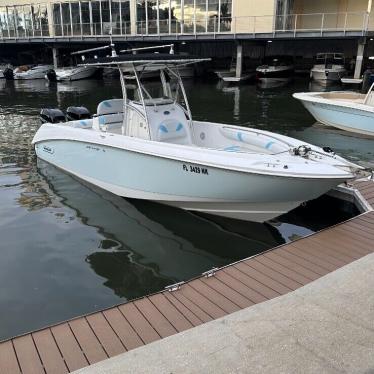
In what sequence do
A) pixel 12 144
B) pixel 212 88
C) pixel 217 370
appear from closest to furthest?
pixel 217 370, pixel 12 144, pixel 212 88

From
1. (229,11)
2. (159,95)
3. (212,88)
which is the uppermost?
(229,11)

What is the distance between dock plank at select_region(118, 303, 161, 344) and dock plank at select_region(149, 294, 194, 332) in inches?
8.5

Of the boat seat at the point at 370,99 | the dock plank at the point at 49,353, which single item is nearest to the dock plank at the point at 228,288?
the dock plank at the point at 49,353

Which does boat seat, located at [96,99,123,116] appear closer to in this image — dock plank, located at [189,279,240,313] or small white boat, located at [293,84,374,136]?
dock plank, located at [189,279,240,313]

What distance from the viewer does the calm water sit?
18.6 feet

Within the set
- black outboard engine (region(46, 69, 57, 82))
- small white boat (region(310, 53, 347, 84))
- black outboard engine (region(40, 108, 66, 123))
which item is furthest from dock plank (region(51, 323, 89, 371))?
black outboard engine (region(46, 69, 57, 82))

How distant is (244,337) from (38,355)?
1807 millimetres

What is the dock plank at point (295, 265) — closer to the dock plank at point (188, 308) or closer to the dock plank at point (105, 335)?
the dock plank at point (188, 308)

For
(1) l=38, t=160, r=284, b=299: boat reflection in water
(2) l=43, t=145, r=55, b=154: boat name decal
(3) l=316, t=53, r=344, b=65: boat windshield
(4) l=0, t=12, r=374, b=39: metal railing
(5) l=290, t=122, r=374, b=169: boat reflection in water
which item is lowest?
(5) l=290, t=122, r=374, b=169: boat reflection in water

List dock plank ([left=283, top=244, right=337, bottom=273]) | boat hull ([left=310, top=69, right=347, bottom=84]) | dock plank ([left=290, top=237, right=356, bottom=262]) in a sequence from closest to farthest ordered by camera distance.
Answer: dock plank ([left=283, top=244, right=337, bottom=273])
dock plank ([left=290, top=237, right=356, bottom=262])
boat hull ([left=310, top=69, right=347, bottom=84])

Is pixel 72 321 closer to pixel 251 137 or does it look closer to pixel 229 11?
pixel 251 137

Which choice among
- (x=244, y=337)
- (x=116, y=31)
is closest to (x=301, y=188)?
(x=244, y=337)

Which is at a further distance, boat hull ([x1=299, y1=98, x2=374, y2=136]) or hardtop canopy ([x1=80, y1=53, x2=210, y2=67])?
boat hull ([x1=299, y1=98, x2=374, y2=136])

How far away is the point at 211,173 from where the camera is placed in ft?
22.5
